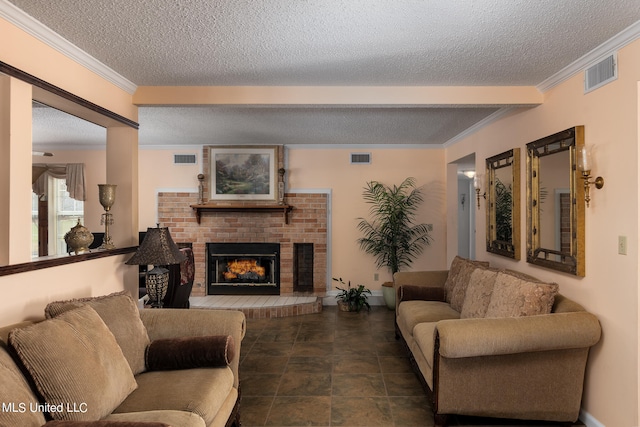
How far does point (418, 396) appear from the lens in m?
2.79

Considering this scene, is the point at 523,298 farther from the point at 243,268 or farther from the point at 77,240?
the point at 243,268

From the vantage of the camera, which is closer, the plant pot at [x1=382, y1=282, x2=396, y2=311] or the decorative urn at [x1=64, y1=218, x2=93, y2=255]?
the decorative urn at [x1=64, y1=218, x2=93, y2=255]

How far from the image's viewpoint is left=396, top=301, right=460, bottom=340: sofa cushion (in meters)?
3.16

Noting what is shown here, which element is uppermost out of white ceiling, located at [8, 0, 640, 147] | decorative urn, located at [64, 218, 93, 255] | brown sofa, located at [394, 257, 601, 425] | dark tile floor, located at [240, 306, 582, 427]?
white ceiling, located at [8, 0, 640, 147]

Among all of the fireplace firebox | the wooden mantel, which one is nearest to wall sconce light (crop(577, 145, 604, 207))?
the wooden mantel

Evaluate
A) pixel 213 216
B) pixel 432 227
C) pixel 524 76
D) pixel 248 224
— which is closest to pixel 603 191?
pixel 524 76

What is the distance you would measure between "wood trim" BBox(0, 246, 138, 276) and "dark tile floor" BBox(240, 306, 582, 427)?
1.49 m

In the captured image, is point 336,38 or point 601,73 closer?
point 336,38

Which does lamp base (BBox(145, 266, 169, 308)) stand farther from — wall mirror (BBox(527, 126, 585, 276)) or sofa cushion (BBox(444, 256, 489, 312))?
wall mirror (BBox(527, 126, 585, 276))

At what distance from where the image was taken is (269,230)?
5.55 meters

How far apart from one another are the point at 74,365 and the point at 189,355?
2.13ft

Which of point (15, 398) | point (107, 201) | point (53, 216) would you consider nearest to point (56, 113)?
point (107, 201)

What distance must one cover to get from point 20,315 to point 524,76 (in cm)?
365

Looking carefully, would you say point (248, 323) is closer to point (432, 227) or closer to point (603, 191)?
point (432, 227)
